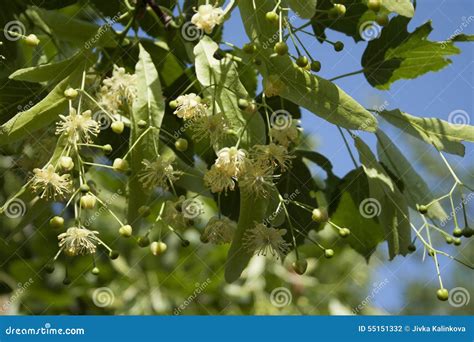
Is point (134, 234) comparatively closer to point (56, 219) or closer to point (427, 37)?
point (56, 219)

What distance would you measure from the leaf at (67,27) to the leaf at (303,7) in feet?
1.41

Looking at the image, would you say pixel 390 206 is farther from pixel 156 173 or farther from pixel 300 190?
pixel 156 173

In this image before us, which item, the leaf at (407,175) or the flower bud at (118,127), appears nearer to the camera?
the flower bud at (118,127)

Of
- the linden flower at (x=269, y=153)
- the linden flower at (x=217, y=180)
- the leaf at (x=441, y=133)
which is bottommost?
the linden flower at (x=217, y=180)

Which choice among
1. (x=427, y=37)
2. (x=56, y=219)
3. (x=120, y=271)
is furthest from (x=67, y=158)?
(x=120, y=271)

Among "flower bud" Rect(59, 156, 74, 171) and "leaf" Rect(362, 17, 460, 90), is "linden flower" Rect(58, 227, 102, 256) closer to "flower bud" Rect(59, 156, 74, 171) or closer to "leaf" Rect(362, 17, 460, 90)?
"flower bud" Rect(59, 156, 74, 171)

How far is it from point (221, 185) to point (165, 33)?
20.3 inches

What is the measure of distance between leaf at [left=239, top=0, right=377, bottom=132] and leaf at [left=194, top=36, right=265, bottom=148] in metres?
0.07

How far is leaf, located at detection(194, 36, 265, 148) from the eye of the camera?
1.26m

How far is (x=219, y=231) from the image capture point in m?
1.36

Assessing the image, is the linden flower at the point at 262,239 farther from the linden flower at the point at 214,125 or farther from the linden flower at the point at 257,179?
the linden flower at the point at 214,125

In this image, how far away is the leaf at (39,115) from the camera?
1251 mm

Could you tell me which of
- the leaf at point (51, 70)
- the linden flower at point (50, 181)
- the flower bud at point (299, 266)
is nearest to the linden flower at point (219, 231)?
the flower bud at point (299, 266)

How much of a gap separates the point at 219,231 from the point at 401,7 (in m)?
0.52
